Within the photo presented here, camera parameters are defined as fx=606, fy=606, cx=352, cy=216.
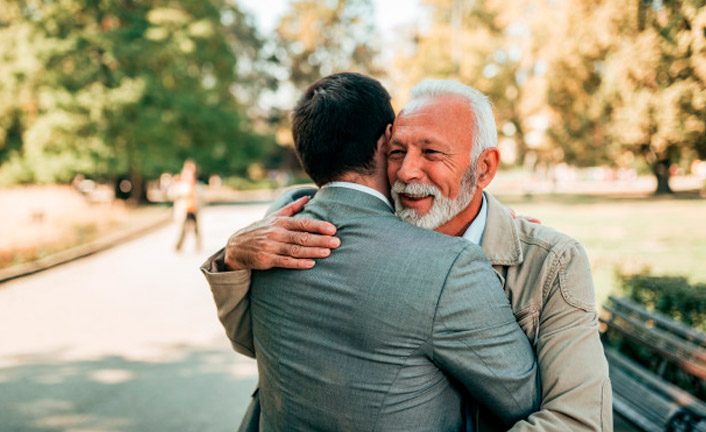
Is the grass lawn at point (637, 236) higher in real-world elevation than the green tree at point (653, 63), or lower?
lower

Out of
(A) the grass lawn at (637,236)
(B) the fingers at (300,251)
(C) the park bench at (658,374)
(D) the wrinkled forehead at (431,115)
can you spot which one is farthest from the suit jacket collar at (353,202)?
(A) the grass lawn at (637,236)

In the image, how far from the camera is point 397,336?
142cm

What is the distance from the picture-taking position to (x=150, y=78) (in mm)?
26406

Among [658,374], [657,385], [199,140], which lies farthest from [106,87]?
[657,385]

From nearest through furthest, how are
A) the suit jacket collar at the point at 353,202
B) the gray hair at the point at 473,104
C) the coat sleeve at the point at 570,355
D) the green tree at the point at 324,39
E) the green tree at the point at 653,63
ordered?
the coat sleeve at the point at 570,355 < the suit jacket collar at the point at 353,202 < the gray hair at the point at 473,104 < the green tree at the point at 653,63 < the green tree at the point at 324,39

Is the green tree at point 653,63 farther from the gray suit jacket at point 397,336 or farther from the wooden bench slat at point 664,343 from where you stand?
the gray suit jacket at point 397,336

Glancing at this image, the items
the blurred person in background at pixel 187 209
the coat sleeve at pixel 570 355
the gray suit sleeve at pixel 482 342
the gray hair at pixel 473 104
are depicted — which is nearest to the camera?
the gray suit sleeve at pixel 482 342

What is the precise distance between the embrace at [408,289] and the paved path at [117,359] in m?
3.19

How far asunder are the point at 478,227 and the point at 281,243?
67 centimetres

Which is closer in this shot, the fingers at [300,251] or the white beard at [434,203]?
the fingers at [300,251]

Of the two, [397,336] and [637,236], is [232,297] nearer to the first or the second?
[397,336]

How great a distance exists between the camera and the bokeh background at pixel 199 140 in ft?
19.1

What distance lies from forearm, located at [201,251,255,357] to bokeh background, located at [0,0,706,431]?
9.42ft

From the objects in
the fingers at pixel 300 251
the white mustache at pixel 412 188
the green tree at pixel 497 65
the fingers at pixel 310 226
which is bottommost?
the fingers at pixel 300 251
